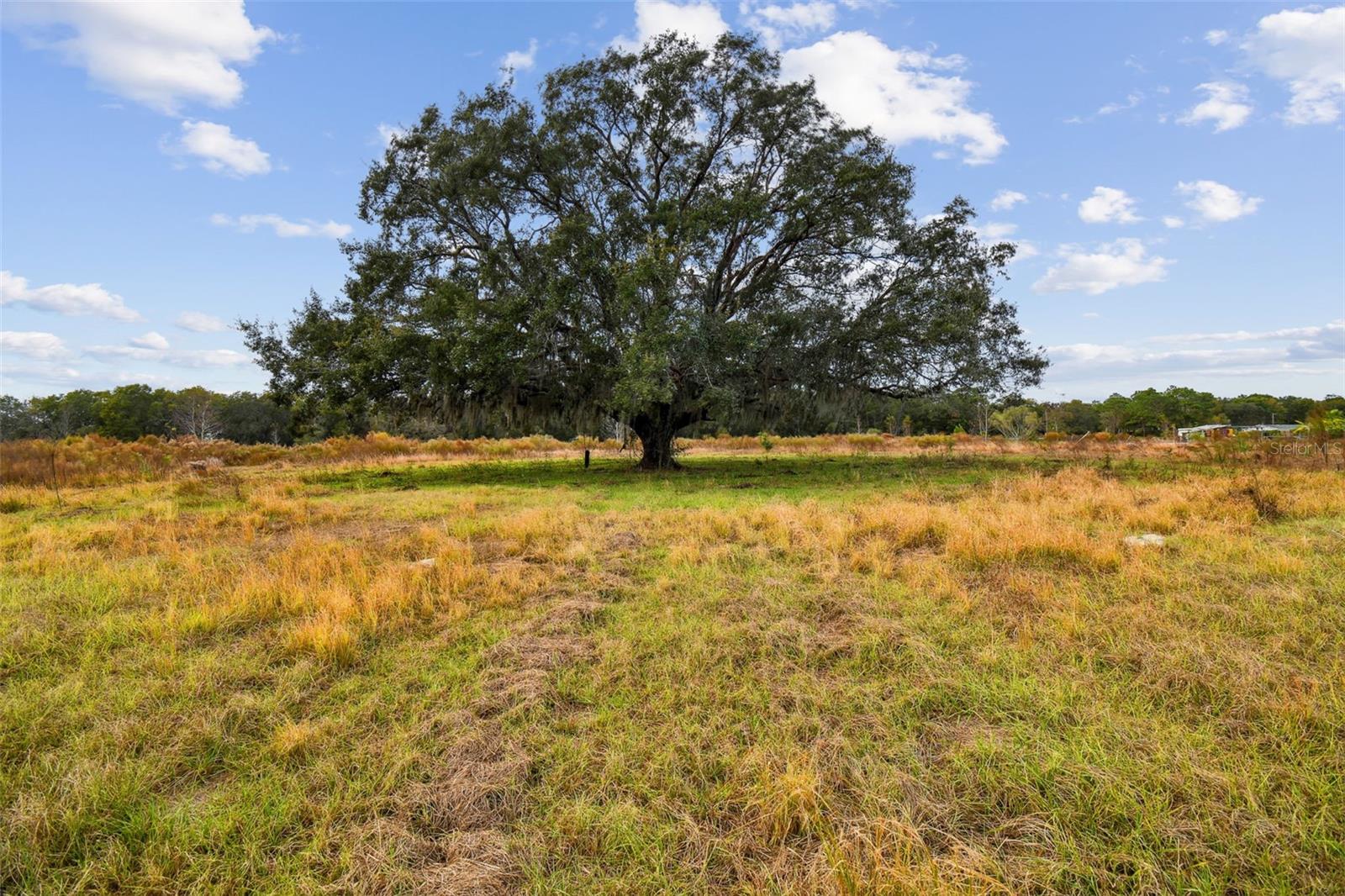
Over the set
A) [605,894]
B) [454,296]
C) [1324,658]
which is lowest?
[605,894]

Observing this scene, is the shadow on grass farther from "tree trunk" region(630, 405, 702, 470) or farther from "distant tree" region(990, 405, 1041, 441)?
"distant tree" region(990, 405, 1041, 441)

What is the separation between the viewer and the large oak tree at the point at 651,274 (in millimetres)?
14789

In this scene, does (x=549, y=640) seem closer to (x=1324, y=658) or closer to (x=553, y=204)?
(x=1324, y=658)

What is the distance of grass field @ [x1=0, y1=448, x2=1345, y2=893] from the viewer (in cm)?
238

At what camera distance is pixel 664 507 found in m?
10.7

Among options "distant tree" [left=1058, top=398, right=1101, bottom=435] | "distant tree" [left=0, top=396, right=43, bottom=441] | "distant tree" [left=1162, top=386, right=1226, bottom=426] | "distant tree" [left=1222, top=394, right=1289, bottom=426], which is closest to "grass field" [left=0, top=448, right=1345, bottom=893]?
"distant tree" [left=0, top=396, right=43, bottom=441]

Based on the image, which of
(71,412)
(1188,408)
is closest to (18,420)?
(71,412)

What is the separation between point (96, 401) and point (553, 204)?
85.5m

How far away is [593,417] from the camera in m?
17.8

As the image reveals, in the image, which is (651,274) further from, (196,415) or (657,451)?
(196,415)

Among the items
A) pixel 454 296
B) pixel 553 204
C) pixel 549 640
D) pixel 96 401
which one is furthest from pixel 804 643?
pixel 96 401

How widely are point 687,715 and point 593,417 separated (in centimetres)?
1473

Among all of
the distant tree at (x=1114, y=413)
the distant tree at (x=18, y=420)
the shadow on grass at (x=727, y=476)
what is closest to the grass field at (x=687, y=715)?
the shadow on grass at (x=727, y=476)

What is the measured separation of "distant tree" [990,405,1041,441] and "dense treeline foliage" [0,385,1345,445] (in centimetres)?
15
